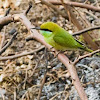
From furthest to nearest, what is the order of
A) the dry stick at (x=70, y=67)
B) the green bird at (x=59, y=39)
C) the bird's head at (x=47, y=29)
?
the green bird at (x=59, y=39), the bird's head at (x=47, y=29), the dry stick at (x=70, y=67)

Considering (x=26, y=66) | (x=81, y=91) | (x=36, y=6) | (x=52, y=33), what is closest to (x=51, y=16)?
(x=36, y=6)

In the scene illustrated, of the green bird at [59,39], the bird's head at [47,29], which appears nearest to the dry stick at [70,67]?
the bird's head at [47,29]

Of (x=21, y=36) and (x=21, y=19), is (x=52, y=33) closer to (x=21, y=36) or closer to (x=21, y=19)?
(x=21, y=19)

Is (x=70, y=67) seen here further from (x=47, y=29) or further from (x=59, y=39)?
(x=59, y=39)

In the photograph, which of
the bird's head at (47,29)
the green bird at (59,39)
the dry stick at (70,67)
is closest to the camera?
the dry stick at (70,67)

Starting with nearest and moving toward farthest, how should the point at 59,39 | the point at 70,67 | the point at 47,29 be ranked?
the point at 70,67 < the point at 47,29 < the point at 59,39

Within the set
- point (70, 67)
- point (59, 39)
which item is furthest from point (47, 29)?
point (70, 67)

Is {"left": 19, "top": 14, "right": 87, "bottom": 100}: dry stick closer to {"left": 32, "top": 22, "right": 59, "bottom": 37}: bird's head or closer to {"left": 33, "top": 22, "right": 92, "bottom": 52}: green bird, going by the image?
{"left": 32, "top": 22, "right": 59, "bottom": 37}: bird's head

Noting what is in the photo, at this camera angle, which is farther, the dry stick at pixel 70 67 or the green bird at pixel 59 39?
the green bird at pixel 59 39

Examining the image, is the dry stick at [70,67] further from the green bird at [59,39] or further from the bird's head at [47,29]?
the green bird at [59,39]
